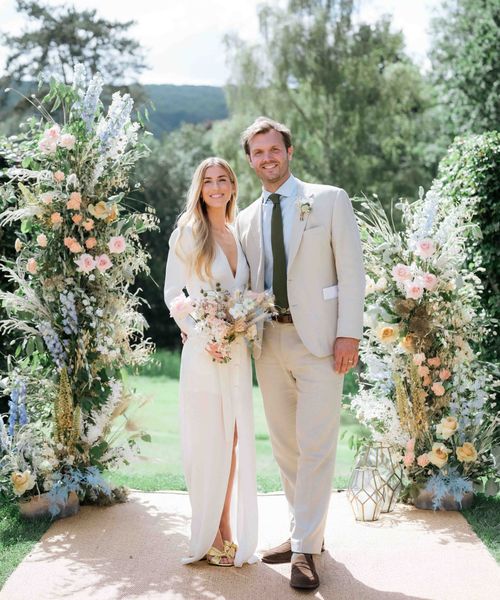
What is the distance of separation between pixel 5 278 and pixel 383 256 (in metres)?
2.49

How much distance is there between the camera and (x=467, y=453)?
478 centimetres

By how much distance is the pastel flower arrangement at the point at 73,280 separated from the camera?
460 cm

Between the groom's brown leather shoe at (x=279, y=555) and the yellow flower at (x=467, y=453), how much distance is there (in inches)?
48.0

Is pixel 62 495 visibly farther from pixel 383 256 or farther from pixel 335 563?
pixel 383 256

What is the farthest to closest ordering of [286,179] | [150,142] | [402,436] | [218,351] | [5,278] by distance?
1. [150,142]
2. [5,278]
3. [402,436]
4. [286,179]
5. [218,351]

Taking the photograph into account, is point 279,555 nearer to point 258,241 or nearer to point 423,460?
point 423,460

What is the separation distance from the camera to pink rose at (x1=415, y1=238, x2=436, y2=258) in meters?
4.76

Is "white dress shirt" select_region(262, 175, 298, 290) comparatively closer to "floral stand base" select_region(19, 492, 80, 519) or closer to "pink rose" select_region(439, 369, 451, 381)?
"pink rose" select_region(439, 369, 451, 381)

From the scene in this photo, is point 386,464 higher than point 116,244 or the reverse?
the reverse

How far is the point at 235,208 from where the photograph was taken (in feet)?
13.7

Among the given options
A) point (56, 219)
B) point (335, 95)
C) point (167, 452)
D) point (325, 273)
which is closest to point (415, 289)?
point (325, 273)

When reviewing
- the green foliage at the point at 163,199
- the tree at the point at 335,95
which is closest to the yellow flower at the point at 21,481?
the green foliage at the point at 163,199

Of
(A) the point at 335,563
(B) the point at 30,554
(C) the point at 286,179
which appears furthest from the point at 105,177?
(A) the point at 335,563

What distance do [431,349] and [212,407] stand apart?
1.71 meters
